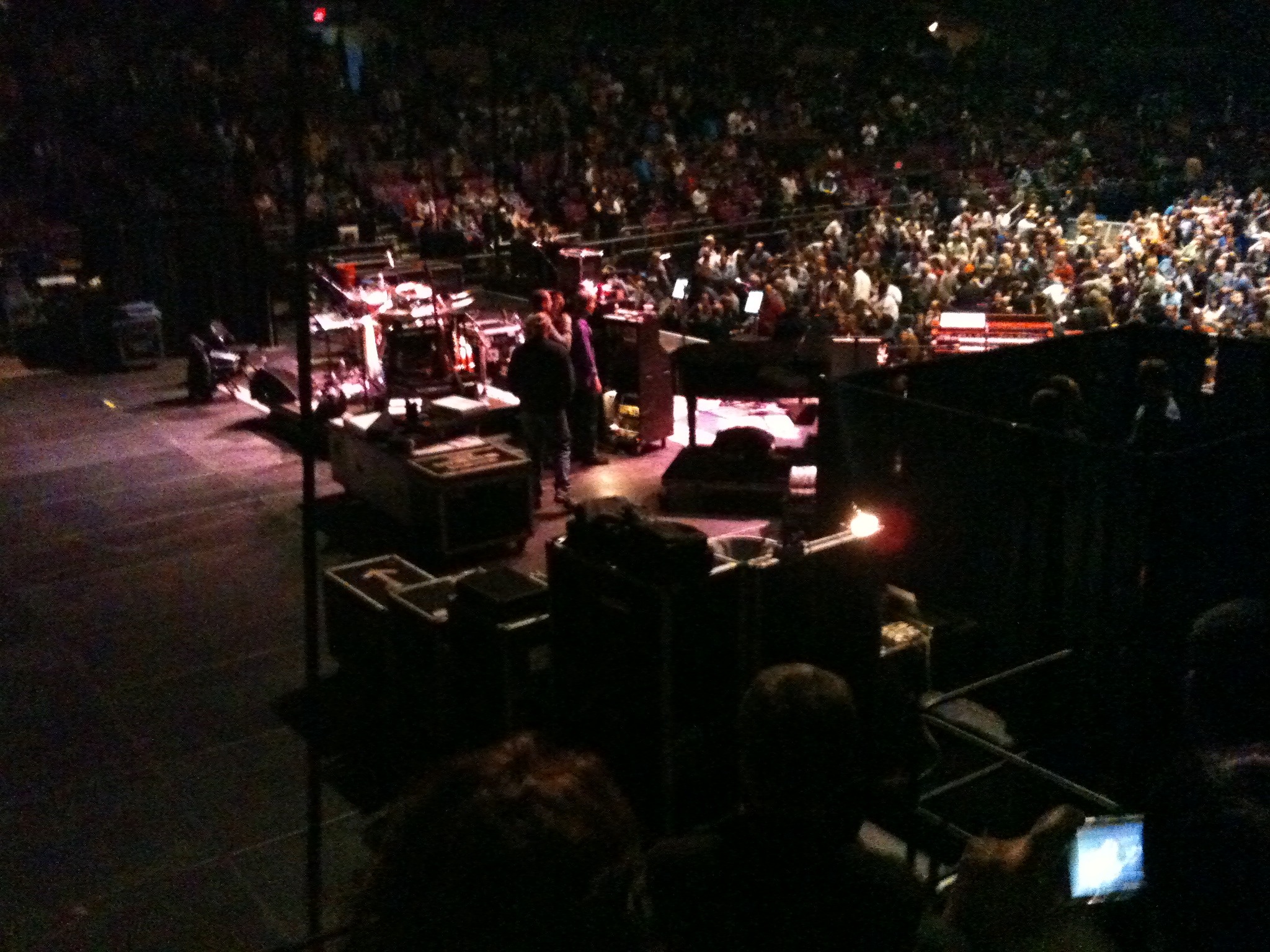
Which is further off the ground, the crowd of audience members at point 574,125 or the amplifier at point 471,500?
the crowd of audience members at point 574,125

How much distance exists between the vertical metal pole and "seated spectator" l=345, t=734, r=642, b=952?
3.35 ft

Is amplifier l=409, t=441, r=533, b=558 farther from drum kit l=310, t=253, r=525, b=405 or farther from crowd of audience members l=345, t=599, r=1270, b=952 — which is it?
crowd of audience members l=345, t=599, r=1270, b=952

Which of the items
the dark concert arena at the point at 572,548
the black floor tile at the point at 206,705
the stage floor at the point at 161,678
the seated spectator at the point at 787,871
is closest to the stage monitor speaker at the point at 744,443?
the dark concert arena at the point at 572,548

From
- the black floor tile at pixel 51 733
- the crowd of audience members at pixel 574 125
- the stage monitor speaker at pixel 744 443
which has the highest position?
the crowd of audience members at pixel 574 125

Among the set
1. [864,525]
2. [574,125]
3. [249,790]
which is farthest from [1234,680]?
[574,125]

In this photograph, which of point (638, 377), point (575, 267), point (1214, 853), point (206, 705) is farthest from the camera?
point (575, 267)

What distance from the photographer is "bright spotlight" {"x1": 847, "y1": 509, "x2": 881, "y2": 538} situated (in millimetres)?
4398

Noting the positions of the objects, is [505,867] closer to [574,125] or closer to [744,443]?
[744,443]

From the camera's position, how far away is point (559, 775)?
114 centimetres

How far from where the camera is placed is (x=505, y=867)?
3.50ft

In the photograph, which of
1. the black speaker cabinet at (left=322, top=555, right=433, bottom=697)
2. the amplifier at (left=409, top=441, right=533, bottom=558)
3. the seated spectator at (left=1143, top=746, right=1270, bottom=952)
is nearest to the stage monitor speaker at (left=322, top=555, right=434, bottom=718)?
the black speaker cabinet at (left=322, top=555, right=433, bottom=697)

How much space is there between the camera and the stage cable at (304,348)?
2.03m

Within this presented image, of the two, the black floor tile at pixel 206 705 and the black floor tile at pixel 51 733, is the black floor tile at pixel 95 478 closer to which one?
the black floor tile at pixel 51 733

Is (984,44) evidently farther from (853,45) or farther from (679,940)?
(679,940)
